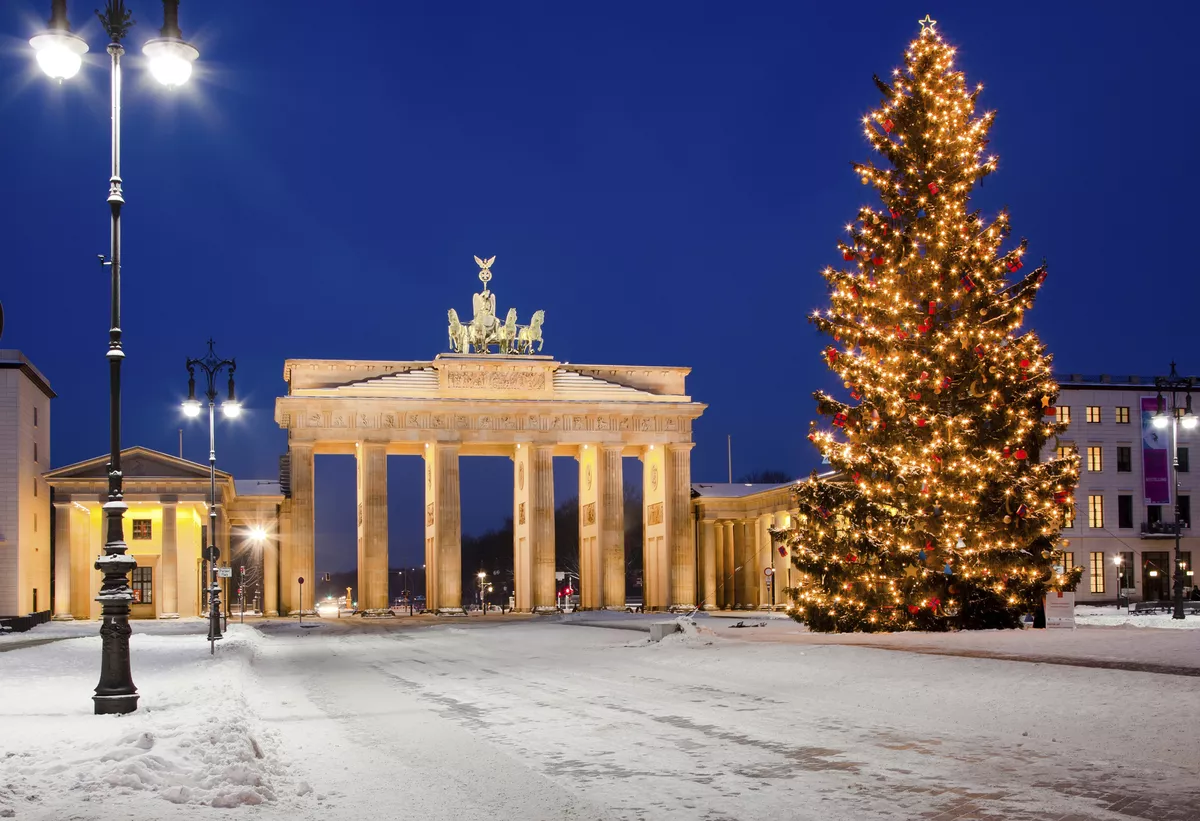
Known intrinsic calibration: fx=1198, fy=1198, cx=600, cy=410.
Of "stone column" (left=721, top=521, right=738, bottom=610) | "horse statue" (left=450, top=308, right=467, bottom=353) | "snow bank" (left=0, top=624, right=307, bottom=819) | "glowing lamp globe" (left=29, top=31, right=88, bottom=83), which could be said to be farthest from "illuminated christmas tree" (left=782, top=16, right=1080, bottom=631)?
"stone column" (left=721, top=521, right=738, bottom=610)

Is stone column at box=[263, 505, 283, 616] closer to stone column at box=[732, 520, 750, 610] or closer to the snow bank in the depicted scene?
stone column at box=[732, 520, 750, 610]

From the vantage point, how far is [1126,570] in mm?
74875

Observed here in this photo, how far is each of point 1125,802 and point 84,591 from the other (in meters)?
73.8

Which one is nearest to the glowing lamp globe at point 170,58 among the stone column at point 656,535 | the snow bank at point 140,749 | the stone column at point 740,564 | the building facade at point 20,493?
the snow bank at point 140,749

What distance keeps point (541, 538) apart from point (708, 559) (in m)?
17.0

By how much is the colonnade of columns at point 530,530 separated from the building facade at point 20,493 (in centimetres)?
1549

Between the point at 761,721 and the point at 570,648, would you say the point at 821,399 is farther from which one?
the point at 761,721

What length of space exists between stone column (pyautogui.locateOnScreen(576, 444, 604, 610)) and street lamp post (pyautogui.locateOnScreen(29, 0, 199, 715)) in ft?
208

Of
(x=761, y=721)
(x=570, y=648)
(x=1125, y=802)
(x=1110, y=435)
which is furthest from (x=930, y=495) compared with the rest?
(x=1110, y=435)

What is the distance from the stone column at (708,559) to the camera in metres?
90.8

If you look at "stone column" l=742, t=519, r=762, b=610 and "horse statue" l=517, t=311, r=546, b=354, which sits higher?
"horse statue" l=517, t=311, r=546, b=354

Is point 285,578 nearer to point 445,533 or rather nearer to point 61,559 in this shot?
point 445,533

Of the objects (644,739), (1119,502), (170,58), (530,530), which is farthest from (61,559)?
(1119,502)

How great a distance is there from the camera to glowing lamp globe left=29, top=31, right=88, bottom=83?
16.6 meters
